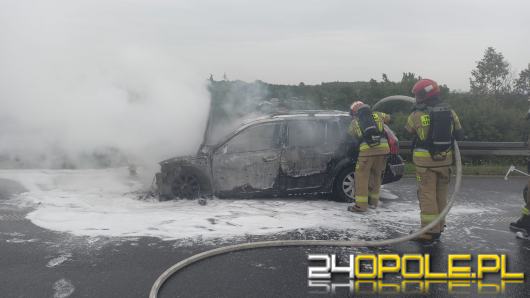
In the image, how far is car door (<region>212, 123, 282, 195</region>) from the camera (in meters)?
7.32

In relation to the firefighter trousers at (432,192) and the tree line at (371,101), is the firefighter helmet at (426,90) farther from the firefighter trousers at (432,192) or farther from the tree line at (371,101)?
the tree line at (371,101)

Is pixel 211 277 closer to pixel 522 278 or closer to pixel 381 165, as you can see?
pixel 522 278

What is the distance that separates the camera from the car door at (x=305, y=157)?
739 cm

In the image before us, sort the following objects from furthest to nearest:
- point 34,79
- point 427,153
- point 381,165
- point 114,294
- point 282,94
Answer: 1. point 282,94
2. point 34,79
3. point 381,165
4. point 427,153
5. point 114,294

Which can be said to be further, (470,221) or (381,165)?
(381,165)

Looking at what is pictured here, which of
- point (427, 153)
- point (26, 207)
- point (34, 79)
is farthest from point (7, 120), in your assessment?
point (427, 153)

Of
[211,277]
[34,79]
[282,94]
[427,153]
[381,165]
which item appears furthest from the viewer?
[282,94]

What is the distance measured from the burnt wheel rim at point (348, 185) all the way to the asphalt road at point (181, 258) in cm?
148

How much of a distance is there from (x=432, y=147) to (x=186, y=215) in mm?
3443

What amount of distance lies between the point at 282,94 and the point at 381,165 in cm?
496

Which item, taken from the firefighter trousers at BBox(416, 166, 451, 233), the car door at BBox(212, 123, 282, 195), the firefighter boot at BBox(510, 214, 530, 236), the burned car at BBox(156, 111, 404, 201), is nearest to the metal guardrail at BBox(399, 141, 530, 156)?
the burned car at BBox(156, 111, 404, 201)

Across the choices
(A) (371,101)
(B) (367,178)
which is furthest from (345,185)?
(A) (371,101)

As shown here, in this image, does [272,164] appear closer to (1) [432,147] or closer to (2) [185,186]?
(2) [185,186]

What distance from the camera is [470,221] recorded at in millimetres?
6555
